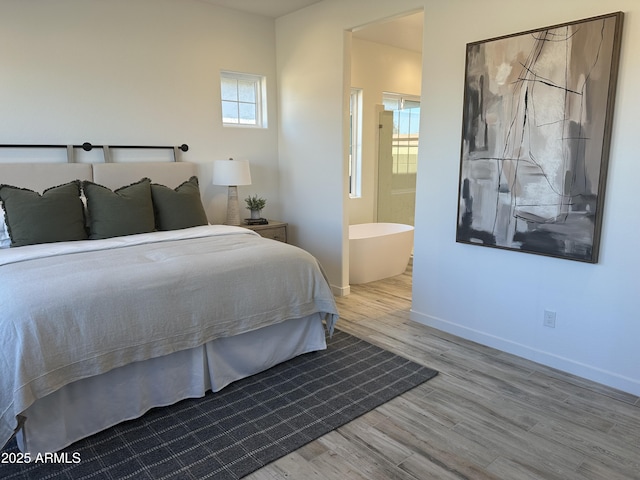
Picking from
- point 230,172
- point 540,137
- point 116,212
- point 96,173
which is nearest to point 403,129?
point 230,172

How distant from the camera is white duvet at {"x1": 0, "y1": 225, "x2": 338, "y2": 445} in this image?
1.92m

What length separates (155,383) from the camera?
7.84 feet

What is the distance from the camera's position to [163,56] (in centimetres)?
401

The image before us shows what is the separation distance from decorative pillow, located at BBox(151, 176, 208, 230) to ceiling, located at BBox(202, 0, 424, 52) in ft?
6.40

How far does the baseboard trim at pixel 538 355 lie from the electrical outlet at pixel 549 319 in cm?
19

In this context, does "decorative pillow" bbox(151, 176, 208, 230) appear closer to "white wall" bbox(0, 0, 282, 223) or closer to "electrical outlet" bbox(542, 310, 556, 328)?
"white wall" bbox(0, 0, 282, 223)

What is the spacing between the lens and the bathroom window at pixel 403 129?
5.94 metres

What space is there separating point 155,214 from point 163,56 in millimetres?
1561

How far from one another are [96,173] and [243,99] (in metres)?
1.76

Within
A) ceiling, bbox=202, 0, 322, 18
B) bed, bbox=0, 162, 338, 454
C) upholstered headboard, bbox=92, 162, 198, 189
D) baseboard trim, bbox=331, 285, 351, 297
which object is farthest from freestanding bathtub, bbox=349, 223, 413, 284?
ceiling, bbox=202, 0, 322, 18

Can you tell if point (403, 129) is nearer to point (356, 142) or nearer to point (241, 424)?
point (356, 142)

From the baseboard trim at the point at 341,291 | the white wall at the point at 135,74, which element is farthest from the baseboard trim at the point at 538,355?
the white wall at the point at 135,74

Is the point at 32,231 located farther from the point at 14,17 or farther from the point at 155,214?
the point at 14,17

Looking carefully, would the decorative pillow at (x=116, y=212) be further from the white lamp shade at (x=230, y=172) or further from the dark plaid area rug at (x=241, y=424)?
the dark plaid area rug at (x=241, y=424)
